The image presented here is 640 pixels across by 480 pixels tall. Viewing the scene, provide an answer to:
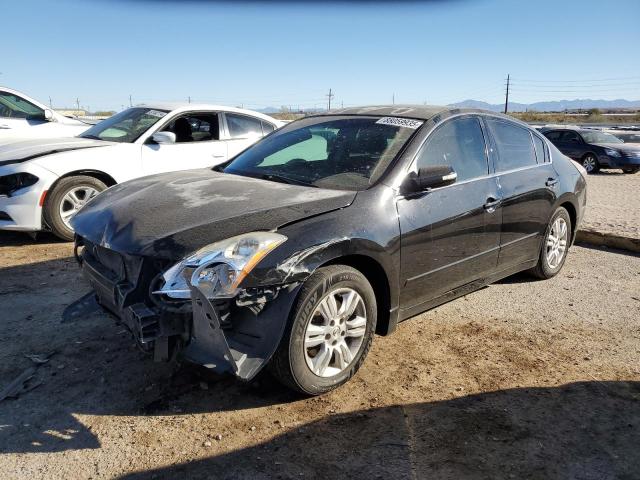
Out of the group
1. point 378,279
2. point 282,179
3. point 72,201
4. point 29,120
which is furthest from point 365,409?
point 29,120

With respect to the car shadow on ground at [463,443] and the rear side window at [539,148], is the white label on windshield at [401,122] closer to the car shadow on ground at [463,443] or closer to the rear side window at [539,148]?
the rear side window at [539,148]

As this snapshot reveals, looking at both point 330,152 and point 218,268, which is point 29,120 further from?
point 218,268

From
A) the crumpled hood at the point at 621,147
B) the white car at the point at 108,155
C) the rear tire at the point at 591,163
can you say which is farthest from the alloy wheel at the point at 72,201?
the crumpled hood at the point at 621,147

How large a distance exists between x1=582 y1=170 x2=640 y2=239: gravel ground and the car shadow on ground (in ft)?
14.2

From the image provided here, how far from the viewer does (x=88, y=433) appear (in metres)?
2.85

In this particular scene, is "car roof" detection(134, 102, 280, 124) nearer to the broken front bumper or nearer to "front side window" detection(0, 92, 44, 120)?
"front side window" detection(0, 92, 44, 120)

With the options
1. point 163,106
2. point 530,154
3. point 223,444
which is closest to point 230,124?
point 163,106

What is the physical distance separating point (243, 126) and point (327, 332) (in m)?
5.33

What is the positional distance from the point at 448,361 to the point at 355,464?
4.39 feet

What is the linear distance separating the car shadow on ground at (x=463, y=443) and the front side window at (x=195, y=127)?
5.34 meters

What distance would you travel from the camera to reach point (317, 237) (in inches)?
122

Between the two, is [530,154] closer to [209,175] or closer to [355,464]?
[209,175]

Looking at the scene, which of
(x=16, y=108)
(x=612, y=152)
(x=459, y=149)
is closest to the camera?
(x=459, y=149)

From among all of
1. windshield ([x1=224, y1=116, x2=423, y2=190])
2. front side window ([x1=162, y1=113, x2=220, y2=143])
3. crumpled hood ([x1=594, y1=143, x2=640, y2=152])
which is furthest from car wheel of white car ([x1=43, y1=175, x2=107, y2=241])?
crumpled hood ([x1=594, y1=143, x2=640, y2=152])
